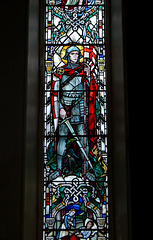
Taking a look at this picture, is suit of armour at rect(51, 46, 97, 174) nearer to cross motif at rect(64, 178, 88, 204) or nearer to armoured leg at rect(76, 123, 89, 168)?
armoured leg at rect(76, 123, 89, 168)

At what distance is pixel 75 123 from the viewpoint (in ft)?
13.4

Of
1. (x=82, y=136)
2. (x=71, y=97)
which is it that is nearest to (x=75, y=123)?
(x=82, y=136)

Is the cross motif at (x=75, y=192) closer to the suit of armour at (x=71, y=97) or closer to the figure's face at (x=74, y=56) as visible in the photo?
the suit of armour at (x=71, y=97)

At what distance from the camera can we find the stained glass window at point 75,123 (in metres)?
3.86

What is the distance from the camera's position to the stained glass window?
386 cm

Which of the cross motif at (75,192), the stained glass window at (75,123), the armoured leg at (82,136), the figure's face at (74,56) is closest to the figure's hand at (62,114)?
the stained glass window at (75,123)

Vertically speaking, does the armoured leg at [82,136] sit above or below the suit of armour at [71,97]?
below

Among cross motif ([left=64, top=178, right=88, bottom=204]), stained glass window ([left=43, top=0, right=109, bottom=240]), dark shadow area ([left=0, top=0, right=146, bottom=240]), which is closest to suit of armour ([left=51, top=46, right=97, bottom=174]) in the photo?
stained glass window ([left=43, top=0, right=109, bottom=240])
